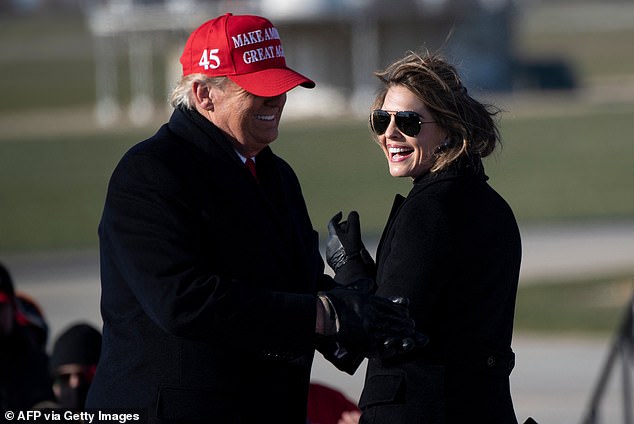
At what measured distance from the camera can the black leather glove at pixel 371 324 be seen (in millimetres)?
2842

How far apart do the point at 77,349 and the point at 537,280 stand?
8574 millimetres

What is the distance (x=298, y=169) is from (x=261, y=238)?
24626 mm

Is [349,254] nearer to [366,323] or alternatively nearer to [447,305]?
[447,305]

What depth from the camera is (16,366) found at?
4.75 m

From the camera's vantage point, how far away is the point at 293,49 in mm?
57438

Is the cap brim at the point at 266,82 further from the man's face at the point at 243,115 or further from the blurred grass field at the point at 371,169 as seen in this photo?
the blurred grass field at the point at 371,169

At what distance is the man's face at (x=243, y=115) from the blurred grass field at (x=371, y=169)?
98 cm

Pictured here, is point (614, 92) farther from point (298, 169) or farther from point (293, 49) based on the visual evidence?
point (298, 169)

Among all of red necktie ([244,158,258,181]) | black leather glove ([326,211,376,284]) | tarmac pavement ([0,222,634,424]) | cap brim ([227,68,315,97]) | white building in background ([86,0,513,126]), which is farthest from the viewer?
white building in background ([86,0,513,126])

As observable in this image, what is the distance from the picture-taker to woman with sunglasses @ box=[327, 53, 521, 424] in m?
3.06

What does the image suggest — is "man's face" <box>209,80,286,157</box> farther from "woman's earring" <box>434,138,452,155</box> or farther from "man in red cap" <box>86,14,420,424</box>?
"woman's earring" <box>434,138,452,155</box>

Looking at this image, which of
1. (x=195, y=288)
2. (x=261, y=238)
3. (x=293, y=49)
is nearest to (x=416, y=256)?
(x=261, y=238)

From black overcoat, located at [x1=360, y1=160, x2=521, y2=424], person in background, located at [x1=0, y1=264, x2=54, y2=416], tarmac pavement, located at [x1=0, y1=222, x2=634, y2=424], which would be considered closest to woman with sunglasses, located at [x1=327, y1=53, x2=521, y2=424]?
black overcoat, located at [x1=360, y1=160, x2=521, y2=424]

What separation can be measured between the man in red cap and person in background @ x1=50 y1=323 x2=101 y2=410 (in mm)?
2004
